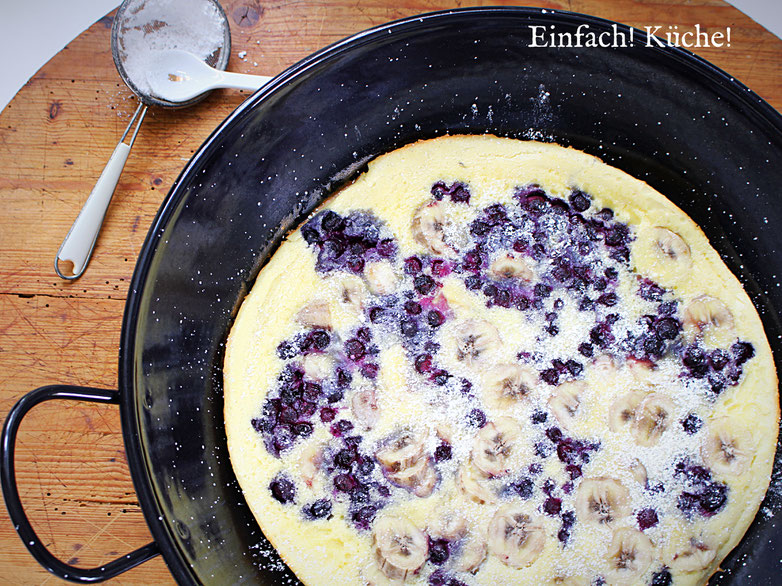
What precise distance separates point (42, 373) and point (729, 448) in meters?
2.34

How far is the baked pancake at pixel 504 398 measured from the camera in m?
2.01

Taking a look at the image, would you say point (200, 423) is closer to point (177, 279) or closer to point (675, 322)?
point (177, 279)

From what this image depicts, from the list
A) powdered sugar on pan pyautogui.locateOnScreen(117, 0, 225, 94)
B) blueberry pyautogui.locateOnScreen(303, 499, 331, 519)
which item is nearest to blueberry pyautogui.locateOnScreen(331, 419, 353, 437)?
blueberry pyautogui.locateOnScreen(303, 499, 331, 519)

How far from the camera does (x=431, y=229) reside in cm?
204

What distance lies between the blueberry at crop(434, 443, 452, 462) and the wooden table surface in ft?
3.36

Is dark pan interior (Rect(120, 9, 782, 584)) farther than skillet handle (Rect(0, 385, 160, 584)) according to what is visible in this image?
Yes

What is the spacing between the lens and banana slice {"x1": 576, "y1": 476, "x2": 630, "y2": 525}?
2.00 m

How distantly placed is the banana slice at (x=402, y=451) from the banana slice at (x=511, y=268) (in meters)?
0.59

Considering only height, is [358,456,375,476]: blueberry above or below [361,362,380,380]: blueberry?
below

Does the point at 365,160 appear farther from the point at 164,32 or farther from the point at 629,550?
the point at 629,550

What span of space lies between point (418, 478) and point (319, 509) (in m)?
0.35

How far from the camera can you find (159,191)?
212cm

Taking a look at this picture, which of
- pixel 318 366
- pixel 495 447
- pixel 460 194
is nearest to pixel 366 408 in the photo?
pixel 318 366

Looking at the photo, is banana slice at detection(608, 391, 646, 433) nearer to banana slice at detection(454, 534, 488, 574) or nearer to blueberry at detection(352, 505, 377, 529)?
banana slice at detection(454, 534, 488, 574)
